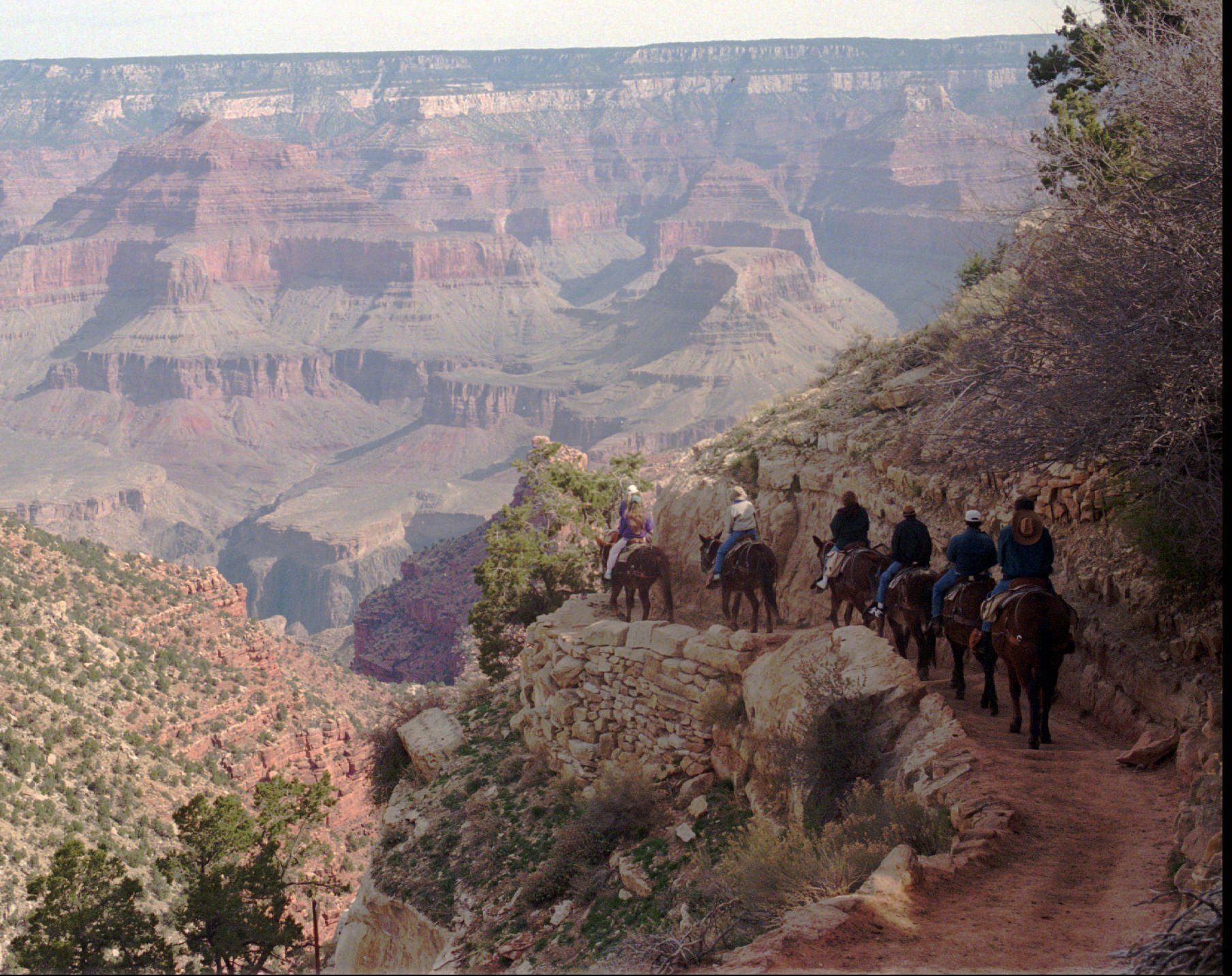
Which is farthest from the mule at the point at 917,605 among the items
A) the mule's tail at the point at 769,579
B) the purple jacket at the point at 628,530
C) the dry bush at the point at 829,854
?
the purple jacket at the point at 628,530

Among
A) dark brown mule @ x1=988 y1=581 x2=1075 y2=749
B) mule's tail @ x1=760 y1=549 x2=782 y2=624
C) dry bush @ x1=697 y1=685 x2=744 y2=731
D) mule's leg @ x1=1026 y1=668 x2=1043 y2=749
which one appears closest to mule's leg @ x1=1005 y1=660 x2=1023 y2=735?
dark brown mule @ x1=988 y1=581 x2=1075 y2=749

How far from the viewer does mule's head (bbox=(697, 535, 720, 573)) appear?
2086 cm

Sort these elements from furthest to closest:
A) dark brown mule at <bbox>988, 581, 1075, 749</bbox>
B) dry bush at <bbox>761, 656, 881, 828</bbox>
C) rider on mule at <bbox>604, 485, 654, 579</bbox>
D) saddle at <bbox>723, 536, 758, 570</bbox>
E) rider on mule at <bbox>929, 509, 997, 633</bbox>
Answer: rider on mule at <bbox>604, 485, 654, 579</bbox> < saddle at <bbox>723, 536, 758, 570</bbox> < rider on mule at <bbox>929, 509, 997, 633</bbox> < dark brown mule at <bbox>988, 581, 1075, 749</bbox> < dry bush at <bbox>761, 656, 881, 828</bbox>

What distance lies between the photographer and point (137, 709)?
112ft

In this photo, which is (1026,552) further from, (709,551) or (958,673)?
(709,551)

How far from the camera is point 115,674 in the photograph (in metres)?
34.8

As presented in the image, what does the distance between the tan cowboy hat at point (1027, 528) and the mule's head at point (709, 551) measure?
24.0ft

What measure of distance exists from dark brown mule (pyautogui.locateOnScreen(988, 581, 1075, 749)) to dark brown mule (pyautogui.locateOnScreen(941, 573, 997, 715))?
104 cm

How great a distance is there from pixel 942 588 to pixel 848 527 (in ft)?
10.7

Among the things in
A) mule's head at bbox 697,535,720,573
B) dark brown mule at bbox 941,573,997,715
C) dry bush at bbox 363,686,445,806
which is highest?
mule's head at bbox 697,535,720,573

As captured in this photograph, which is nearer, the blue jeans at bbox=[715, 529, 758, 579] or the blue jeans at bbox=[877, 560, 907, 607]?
the blue jeans at bbox=[877, 560, 907, 607]

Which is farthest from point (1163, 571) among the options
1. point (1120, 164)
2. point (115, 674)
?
point (115, 674)

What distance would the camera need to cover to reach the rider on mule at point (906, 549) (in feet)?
54.2

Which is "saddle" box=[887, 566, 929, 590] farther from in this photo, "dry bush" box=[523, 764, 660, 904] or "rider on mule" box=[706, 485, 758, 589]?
"dry bush" box=[523, 764, 660, 904]
